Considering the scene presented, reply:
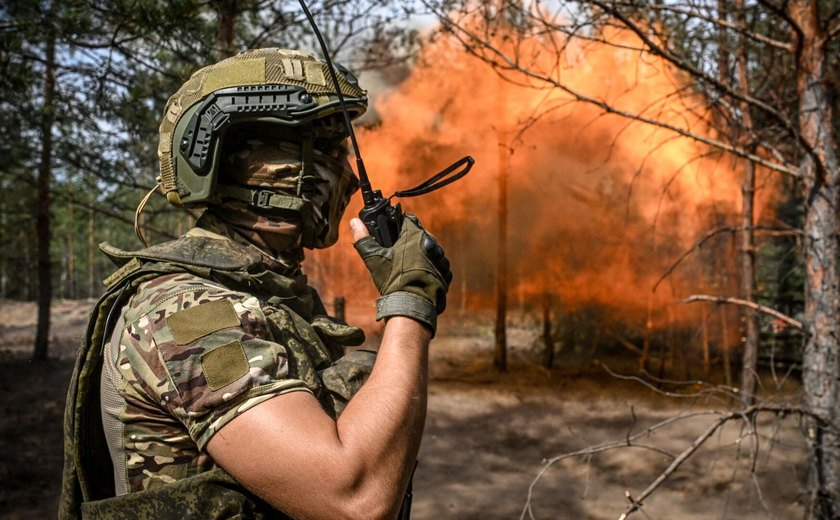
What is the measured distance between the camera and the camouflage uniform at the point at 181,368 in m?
1.64

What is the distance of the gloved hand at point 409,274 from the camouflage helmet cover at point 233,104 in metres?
0.51

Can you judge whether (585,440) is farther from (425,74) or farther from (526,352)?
(425,74)

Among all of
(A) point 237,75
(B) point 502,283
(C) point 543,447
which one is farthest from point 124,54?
(B) point 502,283

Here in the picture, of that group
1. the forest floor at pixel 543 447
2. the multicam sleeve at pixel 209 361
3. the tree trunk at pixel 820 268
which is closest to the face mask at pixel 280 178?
the multicam sleeve at pixel 209 361

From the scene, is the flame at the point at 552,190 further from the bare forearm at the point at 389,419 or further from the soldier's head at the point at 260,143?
the bare forearm at the point at 389,419

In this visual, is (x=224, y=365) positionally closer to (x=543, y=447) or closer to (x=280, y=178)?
(x=280, y=178)

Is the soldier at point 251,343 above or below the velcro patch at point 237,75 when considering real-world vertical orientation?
below

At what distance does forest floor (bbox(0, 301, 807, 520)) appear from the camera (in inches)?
307

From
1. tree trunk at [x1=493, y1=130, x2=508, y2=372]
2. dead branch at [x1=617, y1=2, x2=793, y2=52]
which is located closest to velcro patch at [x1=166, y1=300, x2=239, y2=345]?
dead branch at [x1=617, y1=2, x2=793, y2=52]

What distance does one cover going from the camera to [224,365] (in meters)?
1.64

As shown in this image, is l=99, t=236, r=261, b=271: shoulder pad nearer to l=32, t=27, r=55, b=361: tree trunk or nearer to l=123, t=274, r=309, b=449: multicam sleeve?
l=123, t=274, r=309, b=449: multicam sleeve

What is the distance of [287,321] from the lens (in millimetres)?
1998

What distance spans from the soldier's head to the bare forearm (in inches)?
27.1

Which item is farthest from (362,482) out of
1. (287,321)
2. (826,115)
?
(826,115)
